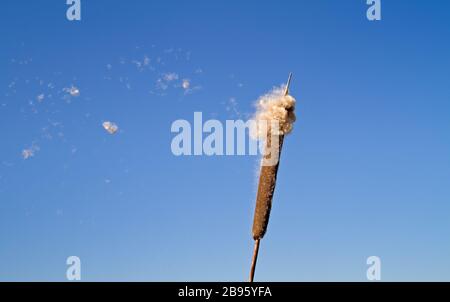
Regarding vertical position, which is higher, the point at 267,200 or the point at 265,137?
the point at 265,137

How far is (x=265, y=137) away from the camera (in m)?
10.2
